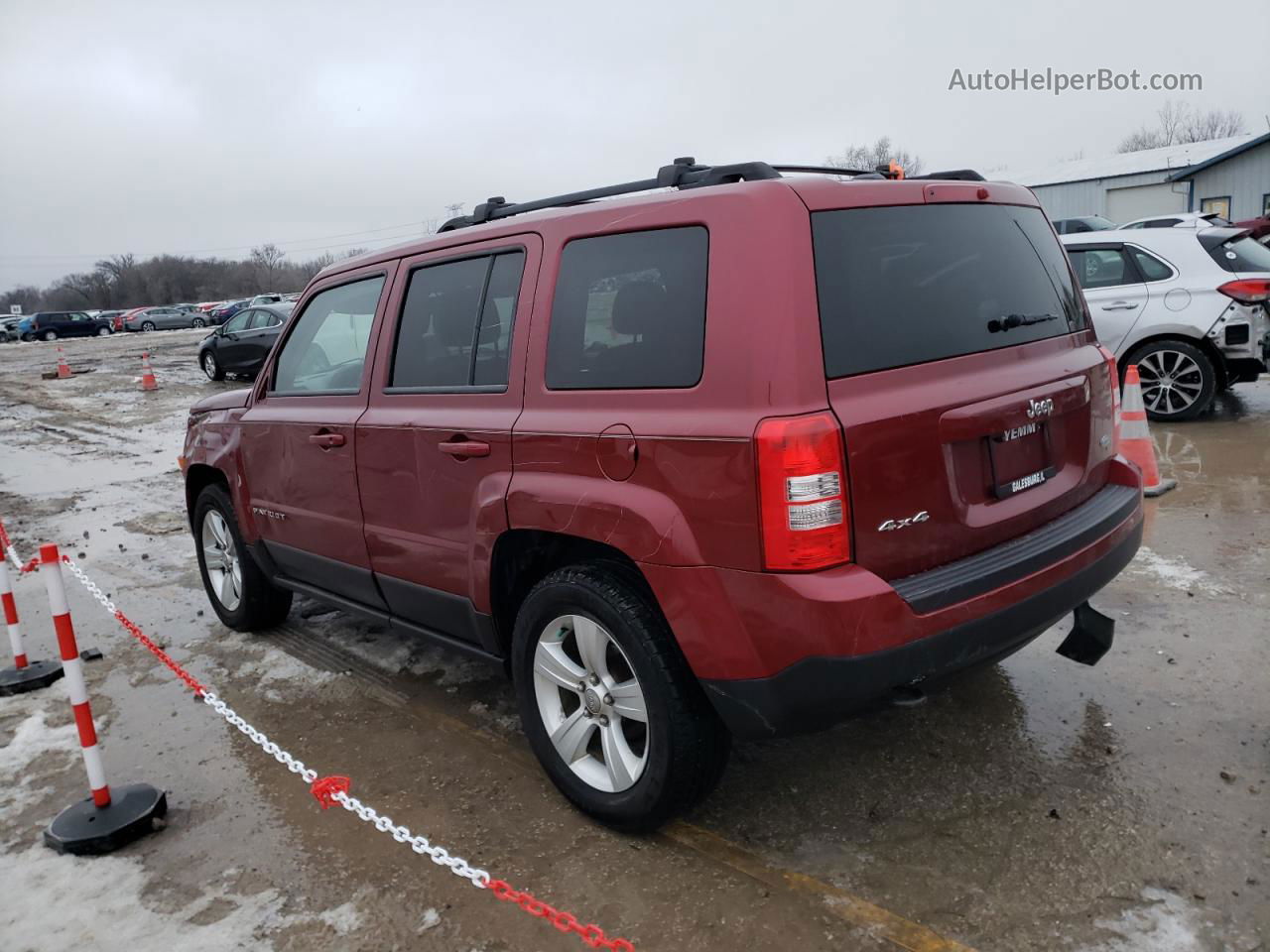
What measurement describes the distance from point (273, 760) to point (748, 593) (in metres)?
2.33

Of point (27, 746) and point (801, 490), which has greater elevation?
point (801, 490)

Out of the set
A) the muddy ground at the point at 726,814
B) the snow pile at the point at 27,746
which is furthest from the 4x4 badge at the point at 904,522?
the snow pile at the point at 27,746

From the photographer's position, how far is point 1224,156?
97.8 ft

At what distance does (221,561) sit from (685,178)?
12.4 ft

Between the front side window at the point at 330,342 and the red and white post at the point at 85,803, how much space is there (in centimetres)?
139

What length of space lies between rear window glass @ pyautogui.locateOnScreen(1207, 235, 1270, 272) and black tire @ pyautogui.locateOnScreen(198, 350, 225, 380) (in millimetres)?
17862

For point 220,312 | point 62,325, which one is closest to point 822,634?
point 220,312

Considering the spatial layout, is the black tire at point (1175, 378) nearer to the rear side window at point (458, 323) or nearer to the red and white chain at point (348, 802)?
the rear side window at point (458, 323)

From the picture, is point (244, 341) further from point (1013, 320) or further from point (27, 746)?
point (1013, 320)

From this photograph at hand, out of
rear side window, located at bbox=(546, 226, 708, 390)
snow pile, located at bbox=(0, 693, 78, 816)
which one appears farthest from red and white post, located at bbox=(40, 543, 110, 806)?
rear side window, located at bbox=(546, 226, 708, 390)

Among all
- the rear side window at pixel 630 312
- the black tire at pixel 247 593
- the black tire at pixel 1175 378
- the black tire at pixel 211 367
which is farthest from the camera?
the black tire at pixel 211 367

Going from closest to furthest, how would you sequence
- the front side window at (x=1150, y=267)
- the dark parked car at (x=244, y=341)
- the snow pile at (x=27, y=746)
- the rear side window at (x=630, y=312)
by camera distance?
the rear side window at (x=630, y=312)
the snow pile at (x=27, y=746)
the front side window at (x=1150, y=267)
the dark parked car at (x=244, y=341)

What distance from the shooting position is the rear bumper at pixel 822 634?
8.06ft

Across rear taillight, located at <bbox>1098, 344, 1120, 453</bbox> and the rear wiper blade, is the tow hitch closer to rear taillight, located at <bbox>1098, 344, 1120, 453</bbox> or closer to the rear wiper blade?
rear taillight, located at <bbox>1098, 344, 1120, 453</bbox>
